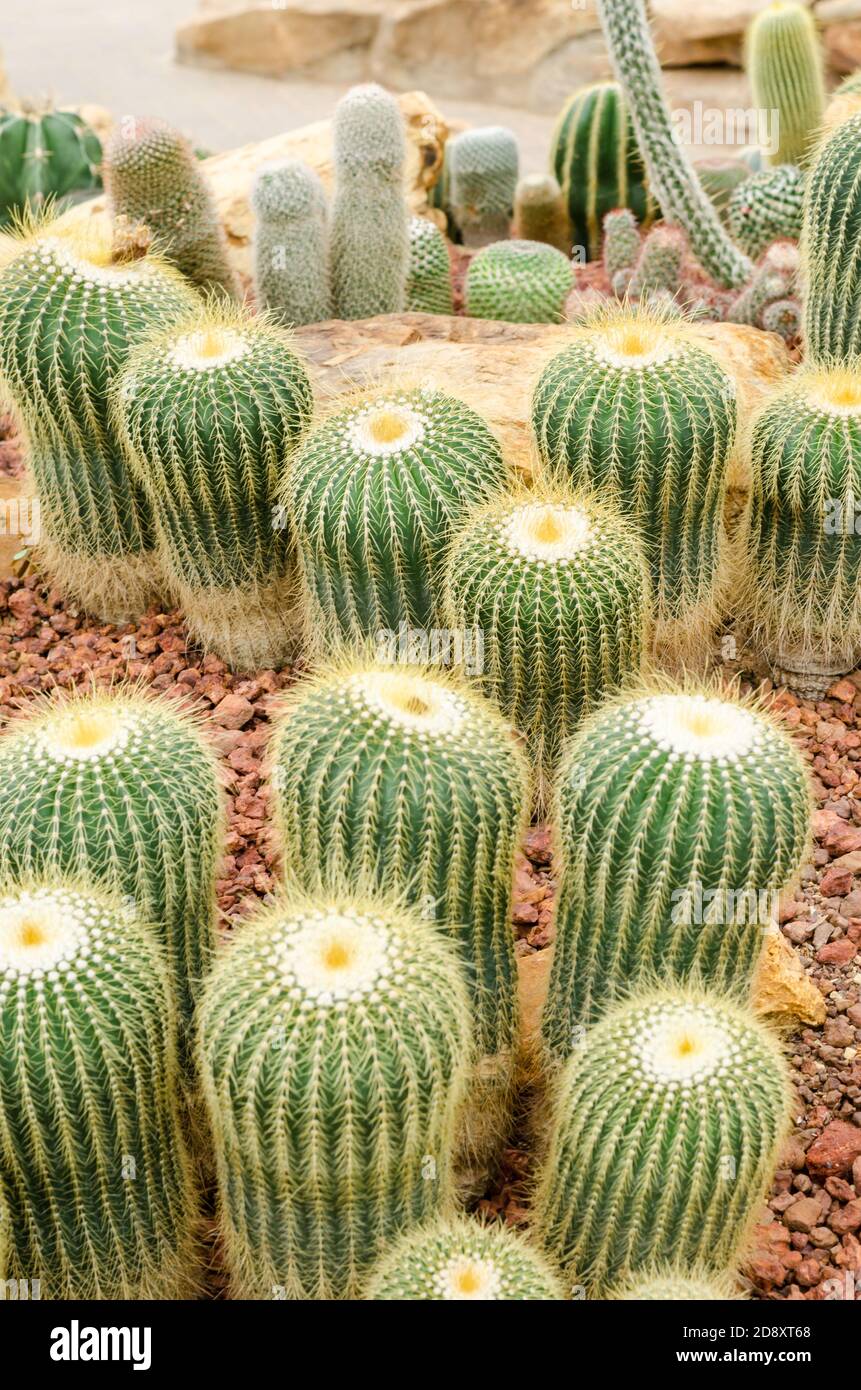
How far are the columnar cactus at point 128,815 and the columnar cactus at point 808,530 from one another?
6.55ft

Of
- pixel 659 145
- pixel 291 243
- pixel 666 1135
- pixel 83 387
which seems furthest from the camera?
pixel 659 145

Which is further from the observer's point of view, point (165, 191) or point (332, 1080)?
point (165, 191)

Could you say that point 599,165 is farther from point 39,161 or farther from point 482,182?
point 39,161

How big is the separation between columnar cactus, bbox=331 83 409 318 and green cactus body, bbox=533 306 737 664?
181 centimetres

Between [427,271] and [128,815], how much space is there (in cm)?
460

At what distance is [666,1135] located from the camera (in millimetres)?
3039

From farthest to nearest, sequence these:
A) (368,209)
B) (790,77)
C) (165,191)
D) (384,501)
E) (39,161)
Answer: (39,161)
(790,77)
(368,209)
(165,191)
(384,501)

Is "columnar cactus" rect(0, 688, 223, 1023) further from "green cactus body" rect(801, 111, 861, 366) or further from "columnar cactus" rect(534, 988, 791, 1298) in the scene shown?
"green cactus body" rect(801, 111, 861, 366)

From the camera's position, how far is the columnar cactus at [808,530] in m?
4.77

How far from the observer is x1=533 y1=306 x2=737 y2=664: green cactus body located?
468 centimetres

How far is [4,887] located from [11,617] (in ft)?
8.25

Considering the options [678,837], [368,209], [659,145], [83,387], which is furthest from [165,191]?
[678,837]

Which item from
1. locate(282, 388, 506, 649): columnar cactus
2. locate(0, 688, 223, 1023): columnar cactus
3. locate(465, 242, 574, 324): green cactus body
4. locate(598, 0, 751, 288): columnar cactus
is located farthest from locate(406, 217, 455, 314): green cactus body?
locate(0, 688, 223, 1023): columnar cactus
